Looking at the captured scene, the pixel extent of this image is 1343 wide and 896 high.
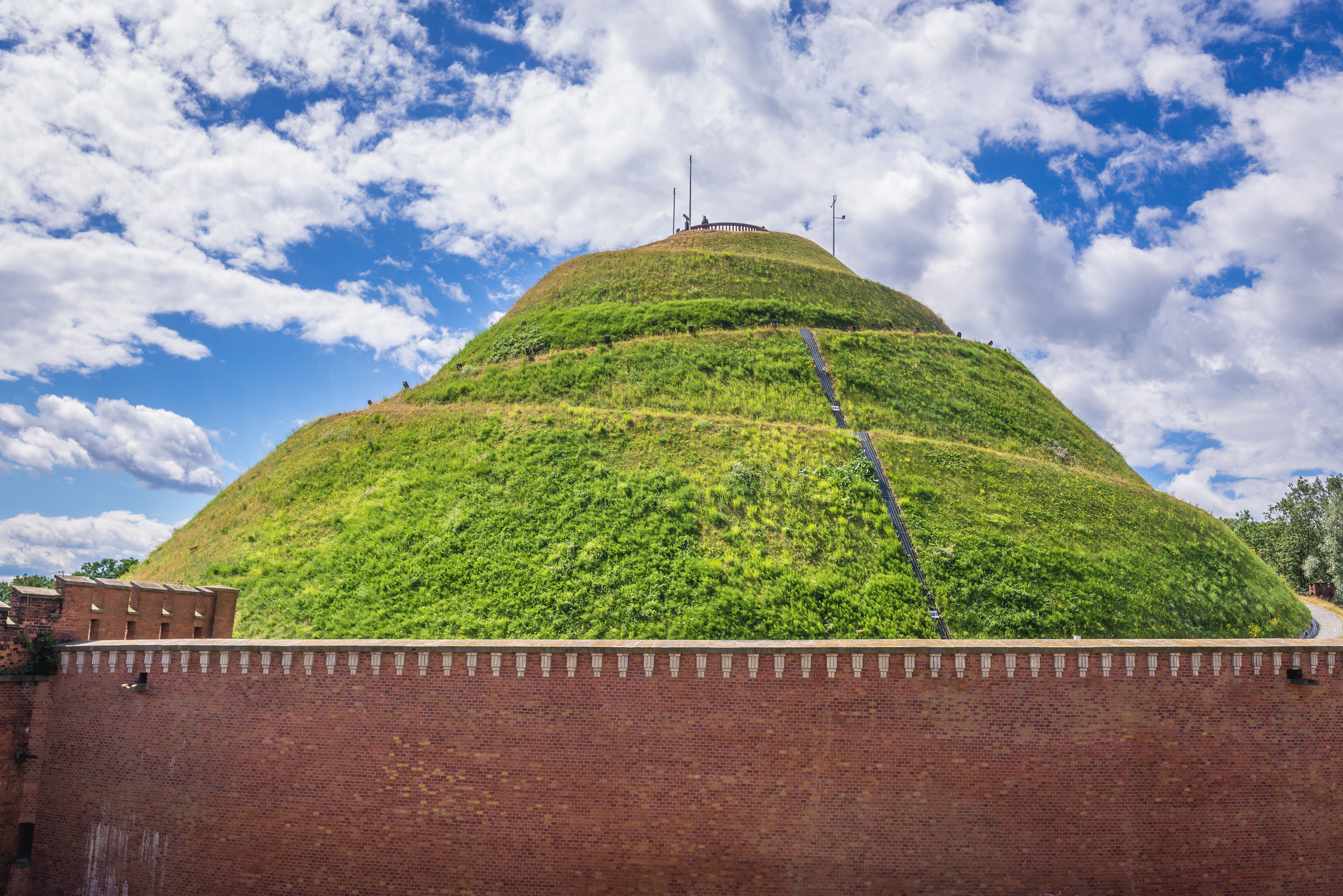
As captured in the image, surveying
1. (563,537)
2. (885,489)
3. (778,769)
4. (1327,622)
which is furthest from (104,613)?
(1327,622)

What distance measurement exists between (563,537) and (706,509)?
16.8 feet

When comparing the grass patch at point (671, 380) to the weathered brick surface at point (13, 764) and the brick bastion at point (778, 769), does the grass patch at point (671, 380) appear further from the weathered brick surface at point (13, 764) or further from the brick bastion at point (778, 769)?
the weathered brick surface at point (13, 764)

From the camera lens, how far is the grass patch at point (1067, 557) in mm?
24750

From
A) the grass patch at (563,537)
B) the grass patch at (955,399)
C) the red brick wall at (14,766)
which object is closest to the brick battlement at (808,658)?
the red brick wall at (14,766)

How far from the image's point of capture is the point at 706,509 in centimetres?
2695

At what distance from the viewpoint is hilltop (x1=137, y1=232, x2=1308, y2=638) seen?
2370cm

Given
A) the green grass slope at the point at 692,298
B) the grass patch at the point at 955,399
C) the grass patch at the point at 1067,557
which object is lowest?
the grass patch at the point at 1067,557

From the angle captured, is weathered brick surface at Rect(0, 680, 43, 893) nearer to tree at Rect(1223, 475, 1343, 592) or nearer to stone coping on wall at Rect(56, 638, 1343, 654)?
stone coping on wall at Rect(56, 638, 1343, 654)

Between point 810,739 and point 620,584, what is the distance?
1158 cm

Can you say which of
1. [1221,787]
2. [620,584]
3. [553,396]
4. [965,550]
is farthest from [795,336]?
[1221,787]

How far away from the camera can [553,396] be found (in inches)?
1432

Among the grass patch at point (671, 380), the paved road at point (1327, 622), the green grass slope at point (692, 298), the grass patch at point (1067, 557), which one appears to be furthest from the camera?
the green grass slope at point (692, 298)

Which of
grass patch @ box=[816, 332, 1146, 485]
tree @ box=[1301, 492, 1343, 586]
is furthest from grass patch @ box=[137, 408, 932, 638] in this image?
tree @ box=[1301, 492, 1343, 586]

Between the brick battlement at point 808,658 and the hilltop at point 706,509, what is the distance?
8.68 meters
